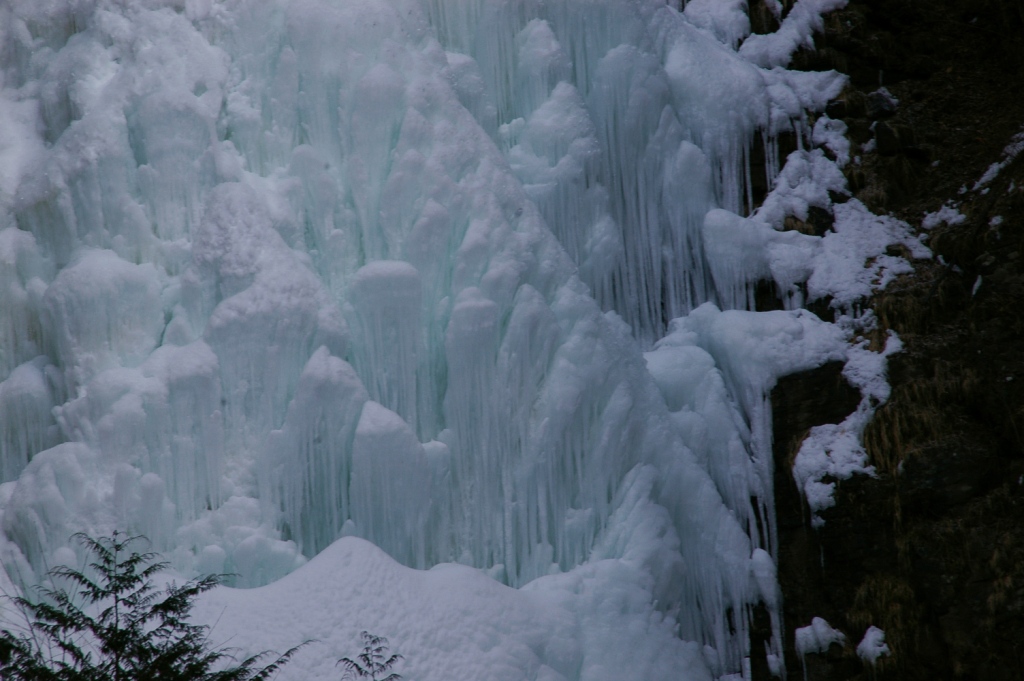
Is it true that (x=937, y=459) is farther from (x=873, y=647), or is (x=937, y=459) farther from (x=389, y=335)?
(x=389, y=335)

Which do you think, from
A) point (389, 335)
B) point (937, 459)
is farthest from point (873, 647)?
point (389, 335)

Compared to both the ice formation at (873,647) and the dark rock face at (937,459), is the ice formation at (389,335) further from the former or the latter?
the ice formation at (873,647)

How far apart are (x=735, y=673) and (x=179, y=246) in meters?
5.13

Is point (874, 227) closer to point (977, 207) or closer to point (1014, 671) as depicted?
point (977, 207)

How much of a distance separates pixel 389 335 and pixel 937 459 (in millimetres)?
4154

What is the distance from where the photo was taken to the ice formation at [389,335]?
7188 millimetres

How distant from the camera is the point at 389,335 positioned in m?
7.82

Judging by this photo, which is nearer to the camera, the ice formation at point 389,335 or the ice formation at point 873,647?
the ice formation at point 389,335

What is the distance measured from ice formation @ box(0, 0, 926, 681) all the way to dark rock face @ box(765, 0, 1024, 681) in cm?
30

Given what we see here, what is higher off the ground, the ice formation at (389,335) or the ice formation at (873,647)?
the ice formation at (389,335)

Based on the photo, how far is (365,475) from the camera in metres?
7.38

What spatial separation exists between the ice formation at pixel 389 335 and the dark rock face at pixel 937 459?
0.97 ft

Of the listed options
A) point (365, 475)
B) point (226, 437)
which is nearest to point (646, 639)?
point (365, 475)

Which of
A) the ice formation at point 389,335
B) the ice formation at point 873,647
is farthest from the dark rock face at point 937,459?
the ice formation at point 389,335
